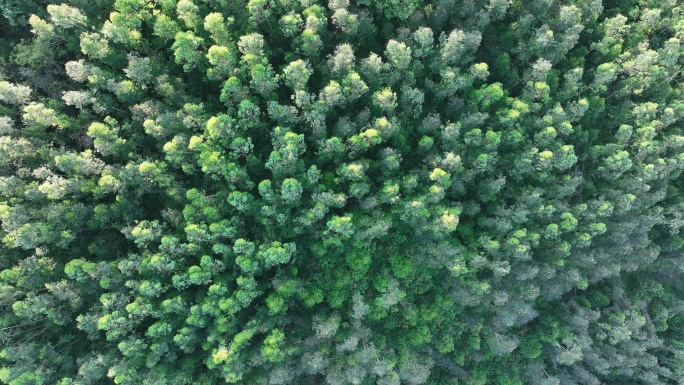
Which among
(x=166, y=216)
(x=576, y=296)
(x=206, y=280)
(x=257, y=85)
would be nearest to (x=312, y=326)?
(x=206, y=280)

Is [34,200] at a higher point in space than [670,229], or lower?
higher

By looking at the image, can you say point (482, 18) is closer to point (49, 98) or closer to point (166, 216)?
point (166, 216)

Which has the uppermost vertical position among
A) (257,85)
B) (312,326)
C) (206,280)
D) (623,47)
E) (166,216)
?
(623,47)

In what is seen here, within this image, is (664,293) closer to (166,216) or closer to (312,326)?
(312,326)

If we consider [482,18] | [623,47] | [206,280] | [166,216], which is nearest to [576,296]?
[623,47]

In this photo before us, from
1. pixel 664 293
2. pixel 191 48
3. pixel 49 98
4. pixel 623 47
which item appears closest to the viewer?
pixel 191 48

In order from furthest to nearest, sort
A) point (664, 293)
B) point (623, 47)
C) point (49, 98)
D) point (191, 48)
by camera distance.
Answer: point (664, 293) → point (623, 47) → point (49, 98) → point (191, 48)

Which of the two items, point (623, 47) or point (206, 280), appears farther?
point (623, 47)
